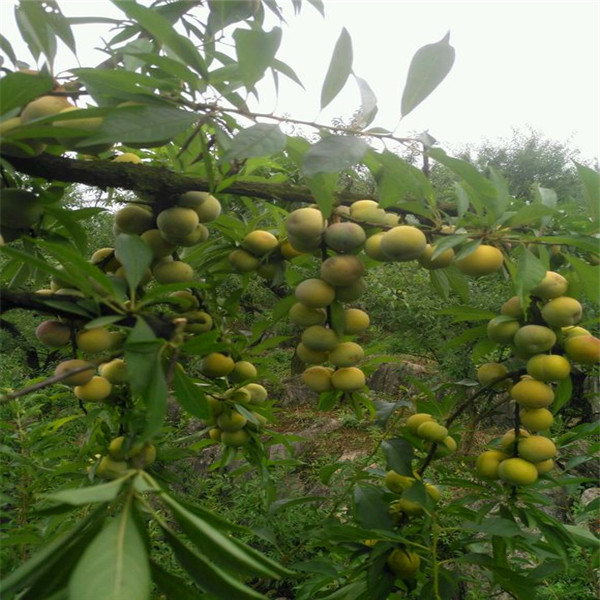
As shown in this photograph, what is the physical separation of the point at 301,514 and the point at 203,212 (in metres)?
1.38

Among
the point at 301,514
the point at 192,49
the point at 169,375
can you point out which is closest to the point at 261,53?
the point at 192,49

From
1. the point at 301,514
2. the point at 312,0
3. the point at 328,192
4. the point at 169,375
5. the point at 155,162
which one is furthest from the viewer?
the point at 301,514

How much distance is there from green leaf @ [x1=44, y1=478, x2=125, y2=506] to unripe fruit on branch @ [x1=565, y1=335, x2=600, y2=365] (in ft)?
1.81

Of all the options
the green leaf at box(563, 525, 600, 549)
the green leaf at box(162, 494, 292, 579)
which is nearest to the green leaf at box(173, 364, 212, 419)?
the green leaf at box(162, 494, 292, 579)

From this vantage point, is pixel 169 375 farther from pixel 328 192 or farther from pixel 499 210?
pixel 499 210

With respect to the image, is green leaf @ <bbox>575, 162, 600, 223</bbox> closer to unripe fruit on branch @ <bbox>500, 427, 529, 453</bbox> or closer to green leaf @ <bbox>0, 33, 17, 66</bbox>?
unripe fruit on branch @ <bbox>500, 427, 529, 453</bbox>

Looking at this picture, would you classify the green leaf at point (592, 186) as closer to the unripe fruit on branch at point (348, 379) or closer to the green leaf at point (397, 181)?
the green leaf at point (397, 181)

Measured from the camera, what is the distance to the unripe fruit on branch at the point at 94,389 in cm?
67

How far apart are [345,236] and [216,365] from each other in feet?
0.91

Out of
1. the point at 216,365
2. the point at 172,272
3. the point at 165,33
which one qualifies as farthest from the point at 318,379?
the point at 165,33

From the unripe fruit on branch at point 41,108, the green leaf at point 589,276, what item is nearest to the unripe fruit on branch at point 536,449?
the green leaf at point 589,276

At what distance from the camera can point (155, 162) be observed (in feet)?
2.66

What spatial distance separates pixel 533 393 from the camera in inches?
27.6

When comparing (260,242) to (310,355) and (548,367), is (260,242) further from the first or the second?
(548,367)
